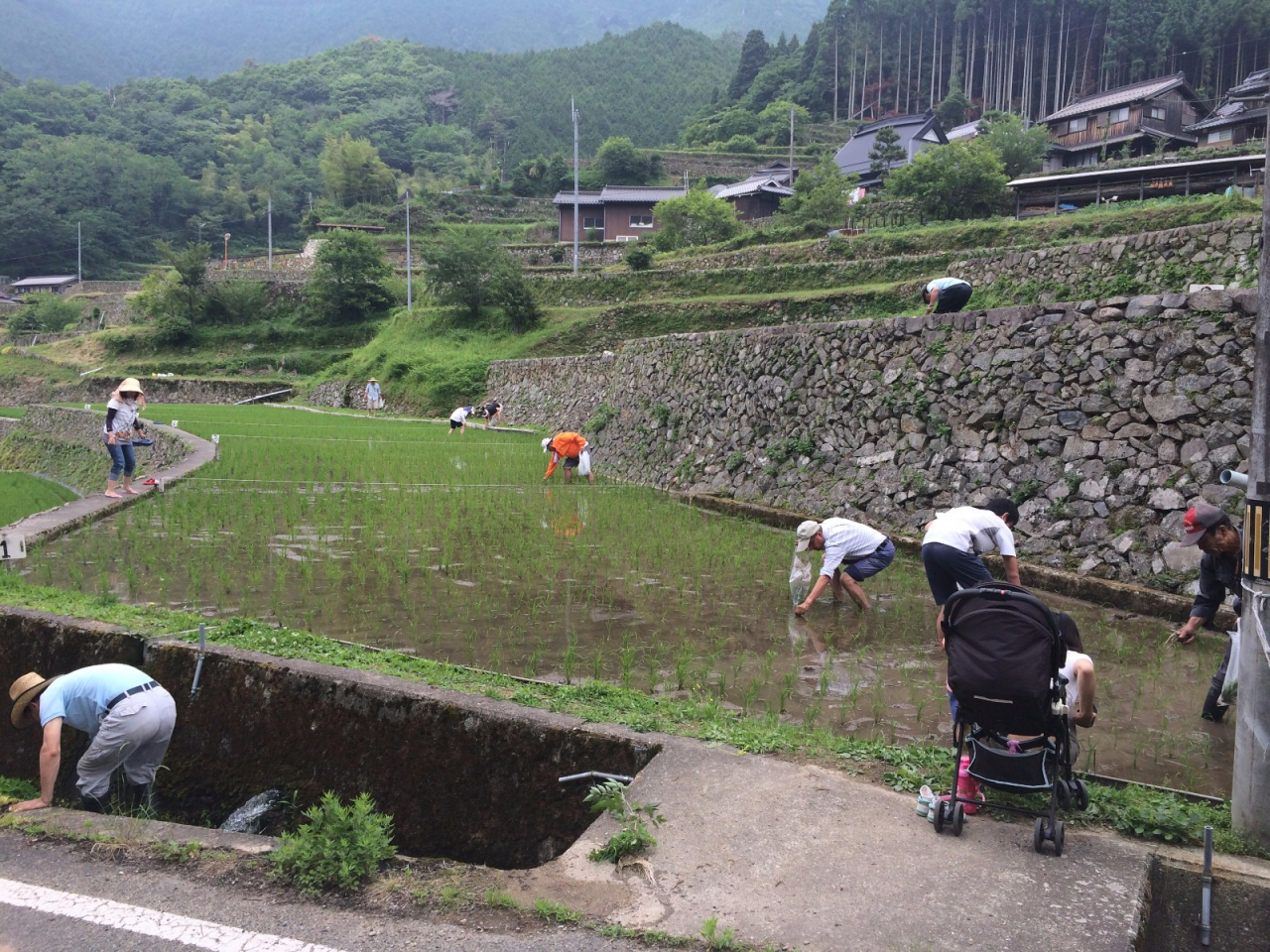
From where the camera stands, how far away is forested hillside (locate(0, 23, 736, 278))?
3216 inches

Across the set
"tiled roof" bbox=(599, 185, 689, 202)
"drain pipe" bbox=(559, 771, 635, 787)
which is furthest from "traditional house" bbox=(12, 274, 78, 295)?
"drain pipe" bbox=(559, 771, 635, 787)

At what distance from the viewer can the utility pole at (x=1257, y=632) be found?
3.38 meters

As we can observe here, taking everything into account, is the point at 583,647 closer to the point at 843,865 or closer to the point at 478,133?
the point at 843,865

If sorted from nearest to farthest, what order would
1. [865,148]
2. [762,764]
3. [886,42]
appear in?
1. [762,764]
2. [865,148]
3. [886,42]

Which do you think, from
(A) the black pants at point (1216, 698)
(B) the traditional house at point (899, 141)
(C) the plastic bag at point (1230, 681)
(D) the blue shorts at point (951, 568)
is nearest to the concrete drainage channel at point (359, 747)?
(D) the blue shorts at point (951, 568)

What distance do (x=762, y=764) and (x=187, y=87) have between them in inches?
5459

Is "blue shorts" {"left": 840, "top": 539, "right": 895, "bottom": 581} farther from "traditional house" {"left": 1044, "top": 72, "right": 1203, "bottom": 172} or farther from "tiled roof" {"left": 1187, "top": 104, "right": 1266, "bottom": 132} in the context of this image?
"traditional house" {"left": 1044, "top": 72, "right": 1203, "bottom": 172}

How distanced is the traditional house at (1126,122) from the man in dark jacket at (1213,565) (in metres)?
46.1

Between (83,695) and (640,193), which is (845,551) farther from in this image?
(640,193)

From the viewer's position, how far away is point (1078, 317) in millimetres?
8805

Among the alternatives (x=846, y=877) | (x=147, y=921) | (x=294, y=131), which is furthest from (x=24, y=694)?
(x=294, y=131)

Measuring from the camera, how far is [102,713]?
15.6 ft

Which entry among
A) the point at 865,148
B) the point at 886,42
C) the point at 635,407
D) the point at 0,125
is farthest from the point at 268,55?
the point at 635,407

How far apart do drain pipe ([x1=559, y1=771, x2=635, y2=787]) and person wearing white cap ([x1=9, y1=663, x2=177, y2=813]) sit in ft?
7.65
